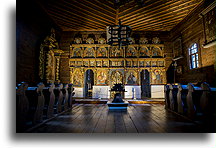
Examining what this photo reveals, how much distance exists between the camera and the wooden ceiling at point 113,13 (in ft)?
23.9

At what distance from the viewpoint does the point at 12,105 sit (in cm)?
248

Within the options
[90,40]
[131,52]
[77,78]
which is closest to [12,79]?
[77,78]

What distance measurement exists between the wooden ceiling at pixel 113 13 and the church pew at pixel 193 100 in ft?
15.7

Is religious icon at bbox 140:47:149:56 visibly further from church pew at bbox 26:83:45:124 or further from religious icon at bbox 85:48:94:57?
church pew at bbox 26:83:45:124

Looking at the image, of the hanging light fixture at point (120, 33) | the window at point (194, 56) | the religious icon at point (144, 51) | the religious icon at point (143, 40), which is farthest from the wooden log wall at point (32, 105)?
the religious icon at point (143, 40)

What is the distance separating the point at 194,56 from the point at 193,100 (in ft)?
17.2

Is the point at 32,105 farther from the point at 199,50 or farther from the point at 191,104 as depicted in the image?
the point at 199,50

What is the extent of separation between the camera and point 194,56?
7.68 meters

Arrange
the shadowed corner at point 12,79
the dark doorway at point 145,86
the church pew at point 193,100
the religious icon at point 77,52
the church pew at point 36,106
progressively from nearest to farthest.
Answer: the shadowed corner at point 12,79 < the church pew at point 36,106 < the church pew at point 193,100 < the religious icon at point 77,52 < the dark doorway at point 145,86

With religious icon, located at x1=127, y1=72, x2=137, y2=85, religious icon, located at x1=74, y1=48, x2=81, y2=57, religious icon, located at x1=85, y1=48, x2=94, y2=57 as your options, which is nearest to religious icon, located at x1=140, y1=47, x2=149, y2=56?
religious icon, located at x1=127, y1=72, x2=137, y2=85

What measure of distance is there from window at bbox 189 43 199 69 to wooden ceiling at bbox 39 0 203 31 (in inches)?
84.5

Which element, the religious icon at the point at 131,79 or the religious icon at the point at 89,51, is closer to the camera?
the religious icon at the point at 131,79

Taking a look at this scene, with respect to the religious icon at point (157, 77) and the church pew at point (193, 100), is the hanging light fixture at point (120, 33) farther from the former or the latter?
the religious icon at point (157, 77)
